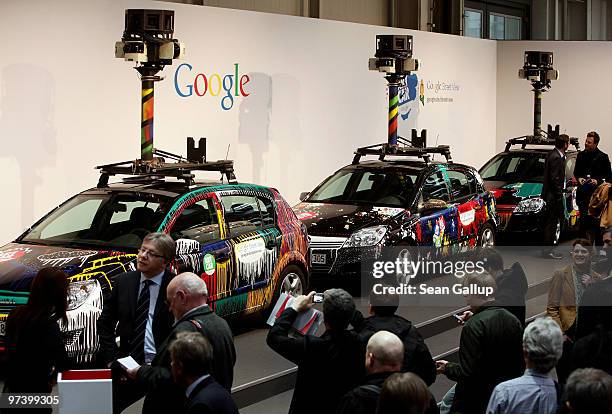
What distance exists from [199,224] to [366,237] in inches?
118

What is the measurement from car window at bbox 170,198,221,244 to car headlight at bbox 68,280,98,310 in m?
1.10

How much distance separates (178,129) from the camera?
14836mm

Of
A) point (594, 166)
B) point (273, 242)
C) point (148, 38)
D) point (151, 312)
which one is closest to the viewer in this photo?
point (151, 312)

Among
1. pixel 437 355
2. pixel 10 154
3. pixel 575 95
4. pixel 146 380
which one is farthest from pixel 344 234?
pixel 575 95

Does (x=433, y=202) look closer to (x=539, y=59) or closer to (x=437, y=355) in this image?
(x=437, y=355)

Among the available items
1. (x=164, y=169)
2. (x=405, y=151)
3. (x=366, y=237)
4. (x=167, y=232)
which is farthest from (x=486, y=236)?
(x=167, y=232)

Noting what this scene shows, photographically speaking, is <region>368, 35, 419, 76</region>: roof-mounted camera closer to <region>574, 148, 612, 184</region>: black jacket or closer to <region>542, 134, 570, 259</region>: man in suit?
<region>542, 134, 570, 259</region>: man in suit

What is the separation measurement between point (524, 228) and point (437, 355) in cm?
647

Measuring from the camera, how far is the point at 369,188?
1383cm

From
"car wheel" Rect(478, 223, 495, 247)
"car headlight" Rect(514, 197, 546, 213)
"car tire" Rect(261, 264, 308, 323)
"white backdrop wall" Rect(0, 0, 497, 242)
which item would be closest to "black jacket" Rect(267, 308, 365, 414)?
"car tire" Rect(261, 264, 308, 323)

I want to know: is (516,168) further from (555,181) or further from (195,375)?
(195,375)

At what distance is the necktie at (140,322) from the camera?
6.84m

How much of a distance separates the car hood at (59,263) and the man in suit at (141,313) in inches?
79.2

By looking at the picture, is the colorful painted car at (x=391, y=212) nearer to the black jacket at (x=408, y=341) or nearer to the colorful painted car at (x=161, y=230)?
the colorful painted car at (x=161, y=230)
